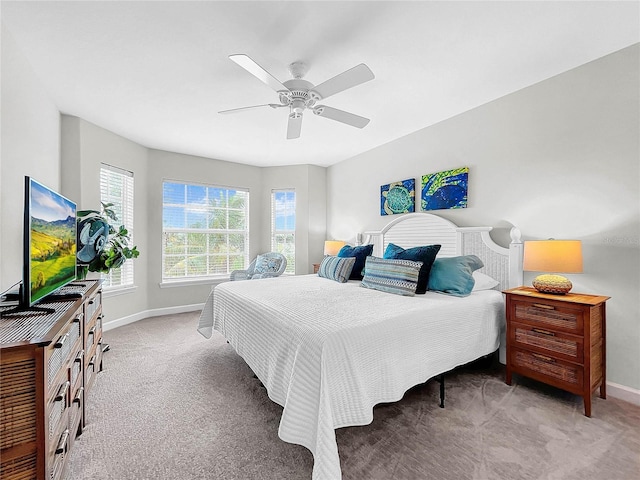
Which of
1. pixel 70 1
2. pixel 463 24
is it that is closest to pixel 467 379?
pixel 463 24

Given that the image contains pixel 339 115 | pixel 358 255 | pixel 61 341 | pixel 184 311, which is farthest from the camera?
pixel 184 311

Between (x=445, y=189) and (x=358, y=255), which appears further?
(x=358, y=255)

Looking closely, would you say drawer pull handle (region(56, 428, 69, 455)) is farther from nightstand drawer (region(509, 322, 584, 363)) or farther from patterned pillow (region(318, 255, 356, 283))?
nightstand drawer (region(509, 322, 584, 363))

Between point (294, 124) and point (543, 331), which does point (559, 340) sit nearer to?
point (543, 331)

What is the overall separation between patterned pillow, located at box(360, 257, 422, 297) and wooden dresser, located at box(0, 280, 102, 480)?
2.15m

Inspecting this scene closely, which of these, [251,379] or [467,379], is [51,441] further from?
[467,379]

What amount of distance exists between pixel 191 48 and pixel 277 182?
330cm

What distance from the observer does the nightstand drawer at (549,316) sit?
2.01 meters

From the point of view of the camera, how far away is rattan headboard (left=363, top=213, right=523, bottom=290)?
2.68 meters

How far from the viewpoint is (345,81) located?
1.99 m

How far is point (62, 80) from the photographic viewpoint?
2.52 meters

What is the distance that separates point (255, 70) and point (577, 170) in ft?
8.48

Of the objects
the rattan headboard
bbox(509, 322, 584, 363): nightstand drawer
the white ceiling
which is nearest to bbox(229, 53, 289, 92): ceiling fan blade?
the white ceiling

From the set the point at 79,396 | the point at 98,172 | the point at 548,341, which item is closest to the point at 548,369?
the point at 548,341
